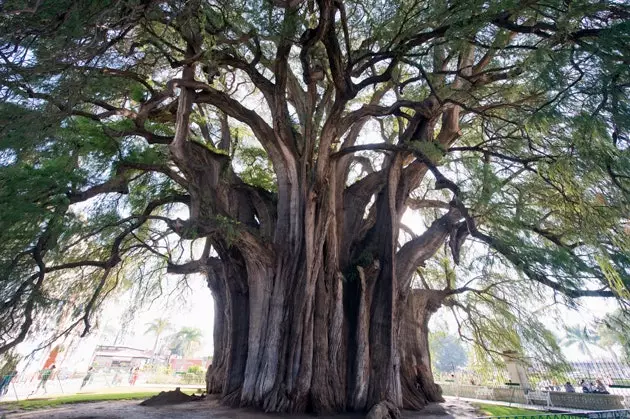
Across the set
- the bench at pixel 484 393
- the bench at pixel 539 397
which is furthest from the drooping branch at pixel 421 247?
the bench at pixel 484 393

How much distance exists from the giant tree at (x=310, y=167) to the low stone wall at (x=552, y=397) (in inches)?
139

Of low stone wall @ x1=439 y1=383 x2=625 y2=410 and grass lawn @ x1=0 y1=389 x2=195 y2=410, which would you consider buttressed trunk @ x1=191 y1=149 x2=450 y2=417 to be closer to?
grass lawn @ x1=0 y1=389 x2=195 y2=410

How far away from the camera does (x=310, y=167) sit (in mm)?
6312

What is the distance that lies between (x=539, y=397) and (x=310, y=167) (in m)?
8.69

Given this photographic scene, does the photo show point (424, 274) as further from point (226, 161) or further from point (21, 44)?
point (21, 44)

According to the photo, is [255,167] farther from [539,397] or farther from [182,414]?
[539,397]

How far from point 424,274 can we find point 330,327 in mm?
4786

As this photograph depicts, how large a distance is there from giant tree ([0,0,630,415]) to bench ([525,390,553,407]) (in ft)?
12.7

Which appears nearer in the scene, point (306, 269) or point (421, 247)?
point (306, 269)

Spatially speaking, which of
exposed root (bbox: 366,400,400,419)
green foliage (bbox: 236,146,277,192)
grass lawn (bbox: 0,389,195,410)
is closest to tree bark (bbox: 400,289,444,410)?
exposed root (bbox: 366,400,400,419)

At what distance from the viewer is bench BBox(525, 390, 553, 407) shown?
342 inches

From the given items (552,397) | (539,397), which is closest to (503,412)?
(552,397)

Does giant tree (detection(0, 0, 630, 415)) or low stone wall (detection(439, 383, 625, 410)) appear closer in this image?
giant tree (detection(0, 0, 630, 415))

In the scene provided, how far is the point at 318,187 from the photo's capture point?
5930 mm
